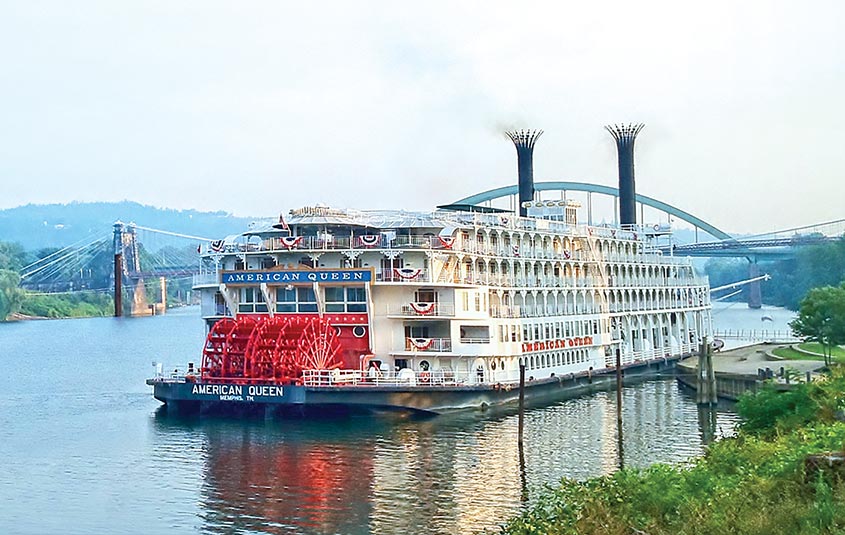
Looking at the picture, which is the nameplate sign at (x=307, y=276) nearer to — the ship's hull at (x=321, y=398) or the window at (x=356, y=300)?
the window at (x=356, y=300)

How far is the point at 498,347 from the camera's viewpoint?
44281mm

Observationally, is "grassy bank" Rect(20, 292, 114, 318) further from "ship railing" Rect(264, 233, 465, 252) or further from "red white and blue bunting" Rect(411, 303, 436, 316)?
"red white and blue bunting" Rect(411, 303, 436, 316)

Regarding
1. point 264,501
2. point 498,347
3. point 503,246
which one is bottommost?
point 264,501

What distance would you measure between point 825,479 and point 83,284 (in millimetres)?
158983

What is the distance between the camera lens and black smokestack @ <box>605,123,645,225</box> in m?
68.3

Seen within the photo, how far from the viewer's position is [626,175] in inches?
2751

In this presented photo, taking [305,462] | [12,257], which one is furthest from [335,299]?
[12,257]

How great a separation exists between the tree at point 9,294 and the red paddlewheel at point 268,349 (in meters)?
102

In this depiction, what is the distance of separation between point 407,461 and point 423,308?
31.1 feet

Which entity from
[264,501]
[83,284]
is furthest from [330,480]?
[83,284]

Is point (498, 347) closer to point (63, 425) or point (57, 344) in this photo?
point (63, 425)

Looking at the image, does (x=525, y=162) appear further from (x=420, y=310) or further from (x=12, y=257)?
(x=12, y=257)

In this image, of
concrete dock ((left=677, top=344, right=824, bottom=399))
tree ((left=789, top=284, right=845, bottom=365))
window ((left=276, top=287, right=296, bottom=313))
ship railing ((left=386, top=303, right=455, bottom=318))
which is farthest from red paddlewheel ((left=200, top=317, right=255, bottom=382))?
tree ((left=789, top=284, right=845, bottom=365))

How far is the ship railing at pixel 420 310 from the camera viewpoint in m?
41.7
